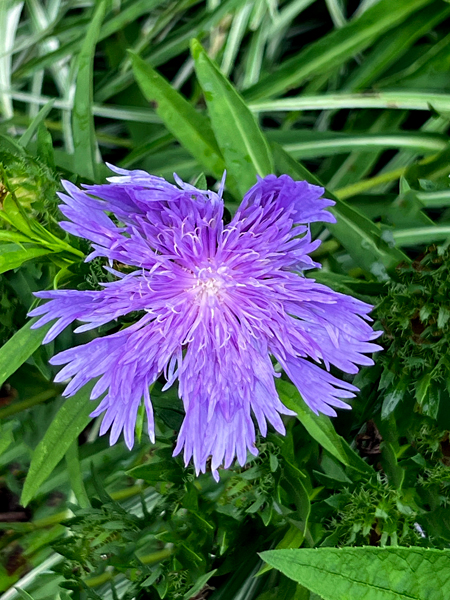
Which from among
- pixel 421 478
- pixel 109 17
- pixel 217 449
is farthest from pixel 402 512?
pixel 109 17

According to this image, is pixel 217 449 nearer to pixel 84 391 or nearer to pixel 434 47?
pixel 84 391

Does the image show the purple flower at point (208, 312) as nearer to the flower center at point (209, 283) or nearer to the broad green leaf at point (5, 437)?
the flower center at point (209, 283)

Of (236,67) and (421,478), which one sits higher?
(236,67)

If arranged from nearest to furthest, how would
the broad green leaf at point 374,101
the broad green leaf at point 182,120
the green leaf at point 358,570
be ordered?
the green leaf at point 358,570 < the broad green leaf at point 182,120 < the broad green leaf at point 374,101

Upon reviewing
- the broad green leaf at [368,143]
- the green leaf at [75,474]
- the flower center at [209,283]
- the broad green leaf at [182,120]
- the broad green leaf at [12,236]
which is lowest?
the green leaf at [75,474]

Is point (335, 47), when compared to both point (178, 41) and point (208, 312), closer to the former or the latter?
point (178, 41)

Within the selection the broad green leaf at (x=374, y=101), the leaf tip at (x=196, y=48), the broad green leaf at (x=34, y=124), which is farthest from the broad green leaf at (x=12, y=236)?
the broad green leaf at (x=374, y=101)
